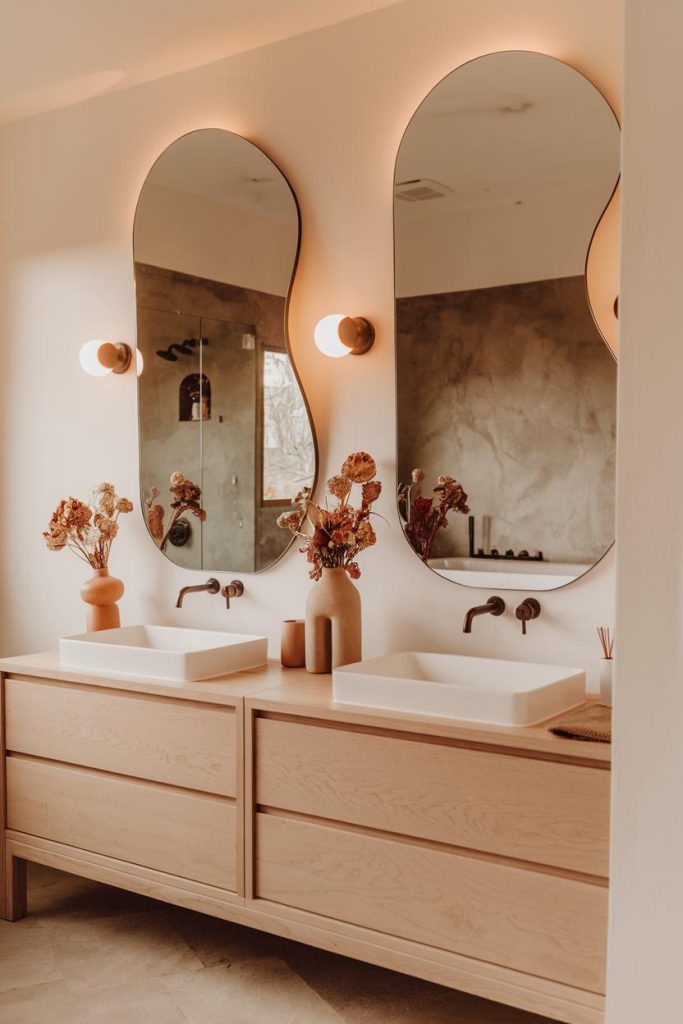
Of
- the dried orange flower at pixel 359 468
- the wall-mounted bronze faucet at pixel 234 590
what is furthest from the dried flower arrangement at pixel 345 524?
the wall-mounted bronze faucet at pixel 234 590

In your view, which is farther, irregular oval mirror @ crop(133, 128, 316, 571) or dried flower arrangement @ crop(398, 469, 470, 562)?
irregular oval mirror @ crop(133, 128, 316, 571)

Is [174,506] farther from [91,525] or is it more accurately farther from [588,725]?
[588,725]

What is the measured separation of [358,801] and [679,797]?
3.05 feet

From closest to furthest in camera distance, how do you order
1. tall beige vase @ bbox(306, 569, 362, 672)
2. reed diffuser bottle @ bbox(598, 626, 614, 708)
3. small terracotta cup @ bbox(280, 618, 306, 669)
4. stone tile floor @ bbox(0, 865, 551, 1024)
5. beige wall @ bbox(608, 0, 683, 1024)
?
beige wall @ bbox(608, 0, 683, 1024) → reed diffuser bottle @ bbox(598, 626, 614, 708) → stone tile floor @ bbox(0, 865, 551, 1024) → tall beige vase @ bbox(306, 569, 362, 672) → small terracotta cup @ bbox(280, 618, 306, 669)

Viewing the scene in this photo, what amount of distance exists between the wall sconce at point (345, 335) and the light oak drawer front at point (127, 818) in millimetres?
1232

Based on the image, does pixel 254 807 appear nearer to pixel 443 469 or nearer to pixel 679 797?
pixel 443 469

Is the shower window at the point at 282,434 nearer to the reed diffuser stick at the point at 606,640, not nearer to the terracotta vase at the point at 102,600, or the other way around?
the terracotta vase at the point at 102,600

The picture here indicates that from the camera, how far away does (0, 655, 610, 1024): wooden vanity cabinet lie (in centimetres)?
195

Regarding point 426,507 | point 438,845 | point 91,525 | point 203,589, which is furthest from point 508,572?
point 91,525

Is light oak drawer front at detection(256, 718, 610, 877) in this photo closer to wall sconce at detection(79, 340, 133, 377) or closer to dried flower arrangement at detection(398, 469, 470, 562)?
dried flower arrangement at detection(398, 469, 470, 562)

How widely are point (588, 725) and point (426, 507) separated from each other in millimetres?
842

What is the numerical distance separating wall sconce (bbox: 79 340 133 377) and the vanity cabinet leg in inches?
59.7

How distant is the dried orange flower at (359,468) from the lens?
265 cm

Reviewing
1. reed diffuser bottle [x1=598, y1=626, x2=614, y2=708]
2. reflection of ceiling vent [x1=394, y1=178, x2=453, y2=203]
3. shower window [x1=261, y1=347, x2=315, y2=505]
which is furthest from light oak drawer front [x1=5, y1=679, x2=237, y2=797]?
reflection of ceiling vent [x1=394, y1=178, x2=453, y2=203]
